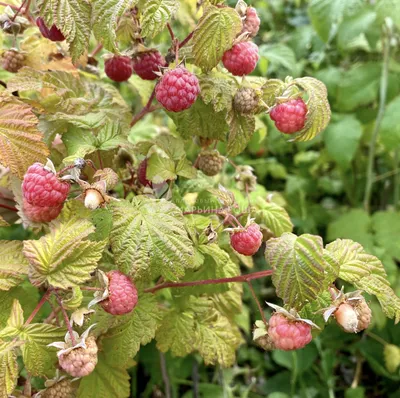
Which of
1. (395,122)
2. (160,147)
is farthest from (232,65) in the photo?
(395,122)

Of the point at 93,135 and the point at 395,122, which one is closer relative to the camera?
the point at 93,135

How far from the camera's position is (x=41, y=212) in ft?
2.53

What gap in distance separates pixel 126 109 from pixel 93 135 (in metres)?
0.13

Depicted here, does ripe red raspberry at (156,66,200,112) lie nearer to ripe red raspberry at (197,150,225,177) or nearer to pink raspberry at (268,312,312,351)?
ripe red raspberry at (197,150,225,177)

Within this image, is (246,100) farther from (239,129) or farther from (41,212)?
(41,212)

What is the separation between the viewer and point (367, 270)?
2.58ft

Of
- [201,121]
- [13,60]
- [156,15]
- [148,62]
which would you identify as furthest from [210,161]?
[13,60]

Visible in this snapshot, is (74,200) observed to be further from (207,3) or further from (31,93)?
(31,93)

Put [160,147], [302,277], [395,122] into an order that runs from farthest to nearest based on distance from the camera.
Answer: [395,122], [160,147], [302,277]

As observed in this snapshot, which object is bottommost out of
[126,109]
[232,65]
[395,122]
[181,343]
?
[181,343]

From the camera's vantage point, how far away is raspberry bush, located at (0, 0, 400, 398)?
28.5 inches

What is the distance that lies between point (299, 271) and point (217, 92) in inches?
12.7

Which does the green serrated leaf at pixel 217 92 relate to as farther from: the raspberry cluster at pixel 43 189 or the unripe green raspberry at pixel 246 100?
the raspberry cluster at pixel 43 189

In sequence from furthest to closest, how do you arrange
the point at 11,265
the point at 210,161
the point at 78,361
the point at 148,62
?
1. the point at 210,161
2. the point at 148,62
3. the point at 11,265
4. the point at 78,361
